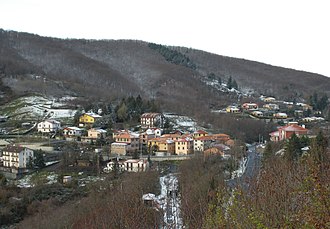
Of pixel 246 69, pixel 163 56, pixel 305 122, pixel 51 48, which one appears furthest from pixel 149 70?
pixel 305 122

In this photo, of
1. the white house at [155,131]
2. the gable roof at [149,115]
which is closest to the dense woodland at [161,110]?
the gable roof at [149,115]

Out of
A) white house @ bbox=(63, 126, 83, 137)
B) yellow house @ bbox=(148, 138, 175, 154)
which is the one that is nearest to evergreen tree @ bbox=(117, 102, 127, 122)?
white house @ bbox=(63, 126, 83, 137)

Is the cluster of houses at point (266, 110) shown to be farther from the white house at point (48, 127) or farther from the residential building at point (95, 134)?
the white house at point (48, 127)

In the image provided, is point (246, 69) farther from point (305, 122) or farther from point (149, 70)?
point (305, 122)

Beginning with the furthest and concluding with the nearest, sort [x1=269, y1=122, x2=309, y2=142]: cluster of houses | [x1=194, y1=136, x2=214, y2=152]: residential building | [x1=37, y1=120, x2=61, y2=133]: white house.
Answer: [x1=37, y1=120, x2=61, y2=133]: white house, [x1=269, y1=122, x2=309, y2=142]: cluster of houses, [x1=194, y1=136, x2=214, y2=152]: residential building

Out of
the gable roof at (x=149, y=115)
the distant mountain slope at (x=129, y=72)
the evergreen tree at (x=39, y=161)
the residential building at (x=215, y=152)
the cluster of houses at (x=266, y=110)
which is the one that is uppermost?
the distant mountain slope at (x=129, y=72)

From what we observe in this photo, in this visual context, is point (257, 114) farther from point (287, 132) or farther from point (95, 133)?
point (95, 133)

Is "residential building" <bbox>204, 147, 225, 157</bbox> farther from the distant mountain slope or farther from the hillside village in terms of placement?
the distant mountain slope
